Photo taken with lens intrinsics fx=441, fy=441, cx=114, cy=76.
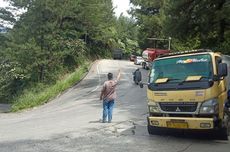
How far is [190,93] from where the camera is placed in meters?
11.9

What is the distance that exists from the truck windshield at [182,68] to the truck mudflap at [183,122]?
110 cm

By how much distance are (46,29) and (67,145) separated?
1482 inches

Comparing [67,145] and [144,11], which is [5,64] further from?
[67,145]

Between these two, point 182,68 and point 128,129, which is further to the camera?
point 128,129

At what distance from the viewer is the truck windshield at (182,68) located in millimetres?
12297

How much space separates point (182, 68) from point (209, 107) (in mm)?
1519

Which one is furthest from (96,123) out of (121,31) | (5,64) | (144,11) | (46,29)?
(121,31)

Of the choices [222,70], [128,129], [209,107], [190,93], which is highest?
[222,70]

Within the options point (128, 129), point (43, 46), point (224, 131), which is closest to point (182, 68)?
point (224, 131)

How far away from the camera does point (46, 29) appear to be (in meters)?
48.1

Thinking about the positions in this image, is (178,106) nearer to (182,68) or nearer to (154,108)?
(154,108)

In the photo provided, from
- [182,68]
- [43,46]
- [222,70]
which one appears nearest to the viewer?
[222,70]

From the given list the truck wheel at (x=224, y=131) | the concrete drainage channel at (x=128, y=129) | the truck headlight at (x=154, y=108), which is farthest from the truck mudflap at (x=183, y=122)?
the concrete drainage channel at (x=128, y=129)

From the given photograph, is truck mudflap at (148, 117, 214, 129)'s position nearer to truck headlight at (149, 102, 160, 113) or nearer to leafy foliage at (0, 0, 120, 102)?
truck headlight at (149, 102, 160, 113)
